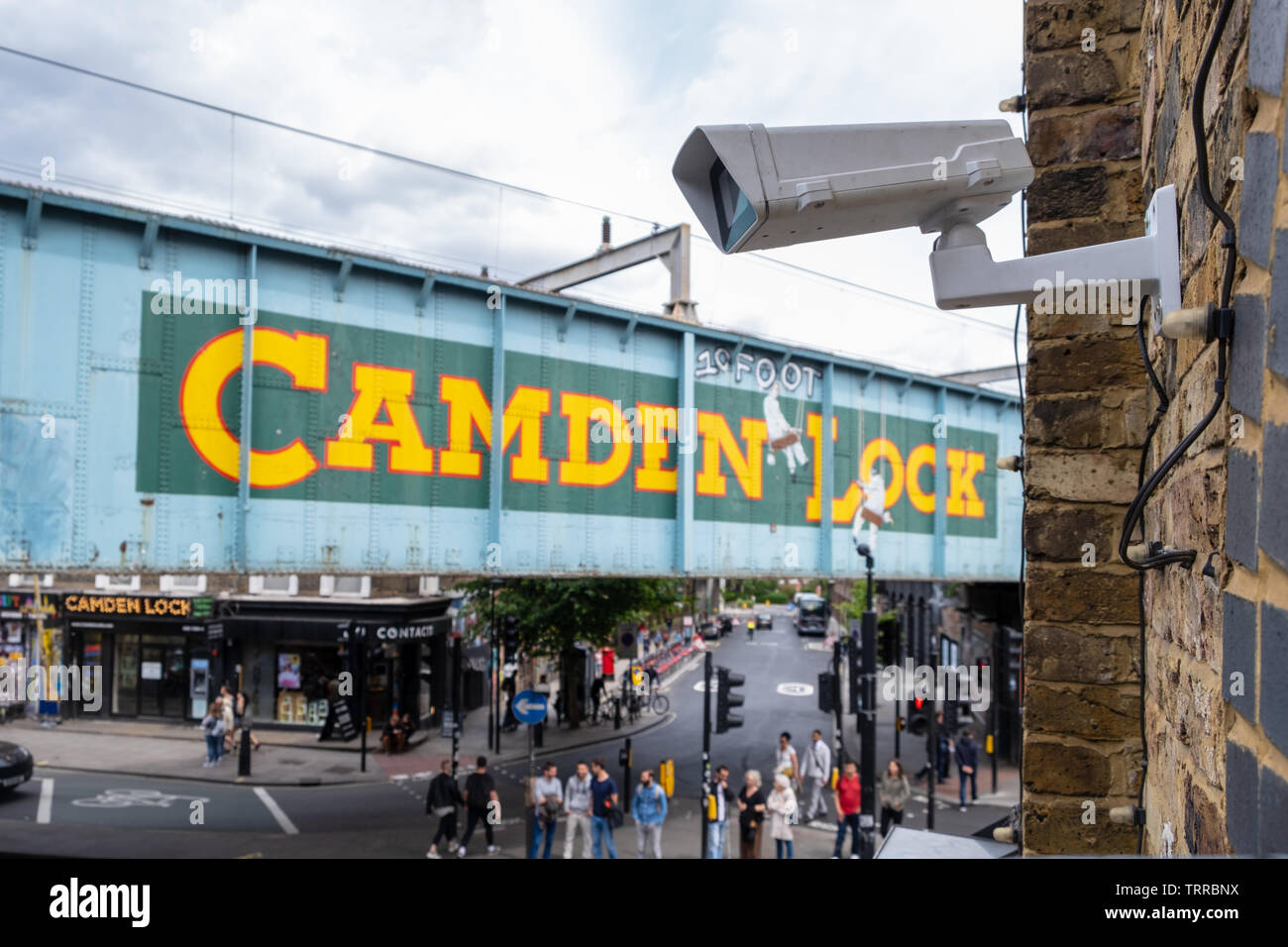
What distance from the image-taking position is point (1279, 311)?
64.2 inches

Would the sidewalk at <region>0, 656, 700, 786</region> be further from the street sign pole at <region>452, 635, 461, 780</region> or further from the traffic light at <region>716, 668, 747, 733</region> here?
the traffic light at <region>716, 668, 747, 733</region>

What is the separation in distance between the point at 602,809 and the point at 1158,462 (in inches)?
420

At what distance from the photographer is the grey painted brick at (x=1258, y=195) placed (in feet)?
5.54

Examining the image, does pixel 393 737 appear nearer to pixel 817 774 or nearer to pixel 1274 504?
pixel 817 774

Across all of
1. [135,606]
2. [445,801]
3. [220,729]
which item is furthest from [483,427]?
[135,606]

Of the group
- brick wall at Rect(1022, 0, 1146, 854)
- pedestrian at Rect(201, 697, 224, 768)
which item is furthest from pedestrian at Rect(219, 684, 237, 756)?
brick wall at Rect(1022, 0, 1146, 854)

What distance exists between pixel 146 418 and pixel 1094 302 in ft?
31.5

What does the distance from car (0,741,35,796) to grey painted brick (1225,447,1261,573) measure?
65.2 feet

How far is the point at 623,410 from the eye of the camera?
508 inches

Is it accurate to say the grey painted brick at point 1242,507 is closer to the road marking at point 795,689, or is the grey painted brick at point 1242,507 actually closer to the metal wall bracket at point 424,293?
the metal wall bracket at point 424,293

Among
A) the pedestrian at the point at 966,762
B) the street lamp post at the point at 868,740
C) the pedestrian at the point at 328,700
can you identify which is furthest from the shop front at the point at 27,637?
the pedestrian at the point at 966,762

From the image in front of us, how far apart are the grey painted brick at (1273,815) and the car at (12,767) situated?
19856mm
